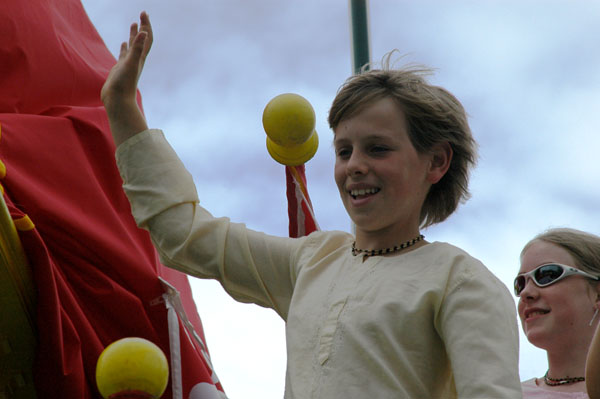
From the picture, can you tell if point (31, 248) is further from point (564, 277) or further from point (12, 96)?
point (564, 277)

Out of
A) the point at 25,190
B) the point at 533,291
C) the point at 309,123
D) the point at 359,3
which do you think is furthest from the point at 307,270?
the point at 359,3

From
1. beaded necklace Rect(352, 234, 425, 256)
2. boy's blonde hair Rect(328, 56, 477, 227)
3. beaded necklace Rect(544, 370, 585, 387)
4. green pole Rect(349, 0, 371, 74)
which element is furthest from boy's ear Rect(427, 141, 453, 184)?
green pole Rect(349, 0, 371, 74)

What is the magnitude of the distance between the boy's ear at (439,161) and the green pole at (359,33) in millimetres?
913

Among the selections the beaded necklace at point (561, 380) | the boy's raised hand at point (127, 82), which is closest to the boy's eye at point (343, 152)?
the boy's raised hand at point (127, 82)

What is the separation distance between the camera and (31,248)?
1.58m

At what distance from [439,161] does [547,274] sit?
61 cm

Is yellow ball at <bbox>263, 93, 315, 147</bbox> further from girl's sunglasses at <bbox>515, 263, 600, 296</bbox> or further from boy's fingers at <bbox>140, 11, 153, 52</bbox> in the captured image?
girl's sunglasses at <bbox>515, 263, 600, 296</bbox>

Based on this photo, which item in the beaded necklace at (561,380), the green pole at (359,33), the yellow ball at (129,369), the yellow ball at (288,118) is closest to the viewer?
the yellow ball at (129,369)

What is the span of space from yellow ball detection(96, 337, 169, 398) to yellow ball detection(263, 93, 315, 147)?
0.55m

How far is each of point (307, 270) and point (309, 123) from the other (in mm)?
286

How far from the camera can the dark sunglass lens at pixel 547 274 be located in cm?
213

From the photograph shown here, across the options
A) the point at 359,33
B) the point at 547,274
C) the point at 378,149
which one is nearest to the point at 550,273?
the point at 547,274

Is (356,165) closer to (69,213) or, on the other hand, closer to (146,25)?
(146,25)

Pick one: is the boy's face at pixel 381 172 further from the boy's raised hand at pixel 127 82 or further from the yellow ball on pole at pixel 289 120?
the boy's raised hand at pixel 127 82
